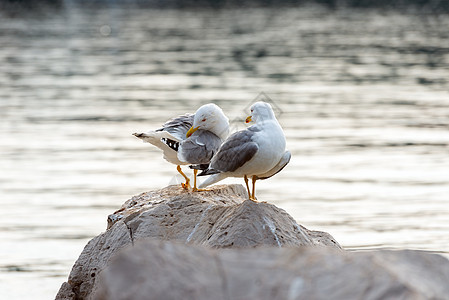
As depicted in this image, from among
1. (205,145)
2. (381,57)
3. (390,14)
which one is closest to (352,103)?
(381,57)

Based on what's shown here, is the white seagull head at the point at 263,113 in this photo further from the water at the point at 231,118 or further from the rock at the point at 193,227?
the water at the point at 231,118

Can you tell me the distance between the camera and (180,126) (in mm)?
9398

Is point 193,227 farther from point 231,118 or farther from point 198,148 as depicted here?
point 231,118

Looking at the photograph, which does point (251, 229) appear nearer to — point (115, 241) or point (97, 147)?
point (115, 241)

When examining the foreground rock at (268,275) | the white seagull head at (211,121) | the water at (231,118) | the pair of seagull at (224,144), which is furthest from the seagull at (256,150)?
the water at (231,118)

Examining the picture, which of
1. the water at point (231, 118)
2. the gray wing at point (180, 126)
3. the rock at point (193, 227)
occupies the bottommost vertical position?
the water at point (231, 118)

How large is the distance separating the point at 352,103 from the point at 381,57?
→ 36.8 ft

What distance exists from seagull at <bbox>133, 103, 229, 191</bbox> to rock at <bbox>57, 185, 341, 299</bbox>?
38 centimetres

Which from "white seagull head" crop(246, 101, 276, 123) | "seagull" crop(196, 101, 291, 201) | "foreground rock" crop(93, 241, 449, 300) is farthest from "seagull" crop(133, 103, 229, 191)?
"foreground rock" crop(93, 241, 449, 300)

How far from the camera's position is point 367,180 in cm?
1642

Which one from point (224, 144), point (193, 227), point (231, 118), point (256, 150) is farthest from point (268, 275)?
point (231, 118)

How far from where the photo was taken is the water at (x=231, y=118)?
13.5m

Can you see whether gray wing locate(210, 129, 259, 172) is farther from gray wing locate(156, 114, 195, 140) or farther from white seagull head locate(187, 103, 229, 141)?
gray wing locate(156, 114, 195, 140)

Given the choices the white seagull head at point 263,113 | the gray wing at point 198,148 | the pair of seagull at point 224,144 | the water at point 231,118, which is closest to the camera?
the pair of seagull at point 224,144
